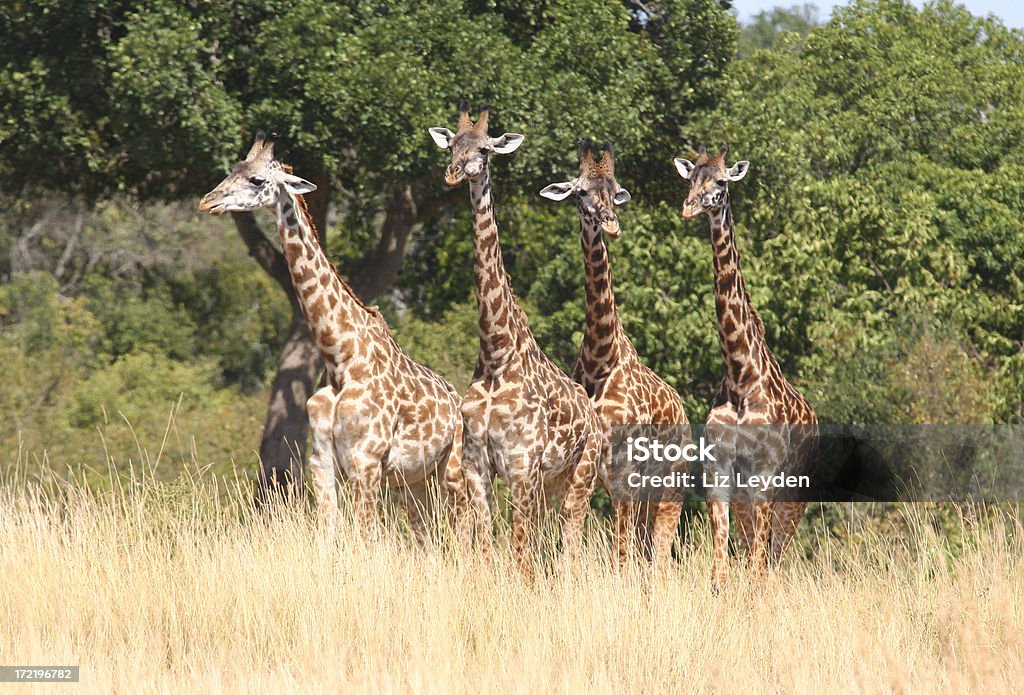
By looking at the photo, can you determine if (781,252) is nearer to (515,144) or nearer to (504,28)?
(504,28)

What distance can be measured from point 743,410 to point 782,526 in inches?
37.1

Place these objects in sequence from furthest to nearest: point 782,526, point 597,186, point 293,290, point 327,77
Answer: point 293,290, point 327,77, point 782,526, point 597,186

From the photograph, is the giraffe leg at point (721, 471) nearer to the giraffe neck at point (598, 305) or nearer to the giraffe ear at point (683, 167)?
the giraffe neck at point (598, 305)

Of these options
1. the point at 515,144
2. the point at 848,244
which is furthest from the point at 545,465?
the point at 848,244

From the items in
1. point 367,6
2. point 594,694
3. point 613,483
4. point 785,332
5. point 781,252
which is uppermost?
point 367,6

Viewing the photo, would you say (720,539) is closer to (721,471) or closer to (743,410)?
(721,471)

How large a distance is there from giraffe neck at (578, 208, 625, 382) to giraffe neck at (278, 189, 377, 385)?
1.58 m

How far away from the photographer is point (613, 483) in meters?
8.95

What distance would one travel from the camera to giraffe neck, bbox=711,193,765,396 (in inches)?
342

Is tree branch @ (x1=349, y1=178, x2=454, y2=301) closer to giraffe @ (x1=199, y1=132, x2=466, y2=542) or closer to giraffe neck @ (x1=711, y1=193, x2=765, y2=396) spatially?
giraffe @ (x1=199, y1=132, x2=466, y2=542)

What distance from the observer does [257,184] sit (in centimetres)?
818

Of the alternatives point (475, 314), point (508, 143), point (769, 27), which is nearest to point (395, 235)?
point (475, 314)

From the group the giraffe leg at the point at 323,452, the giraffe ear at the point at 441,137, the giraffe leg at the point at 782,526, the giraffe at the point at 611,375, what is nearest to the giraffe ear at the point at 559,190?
the giraffe at the point at 611,375

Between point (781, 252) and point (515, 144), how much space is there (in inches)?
257
